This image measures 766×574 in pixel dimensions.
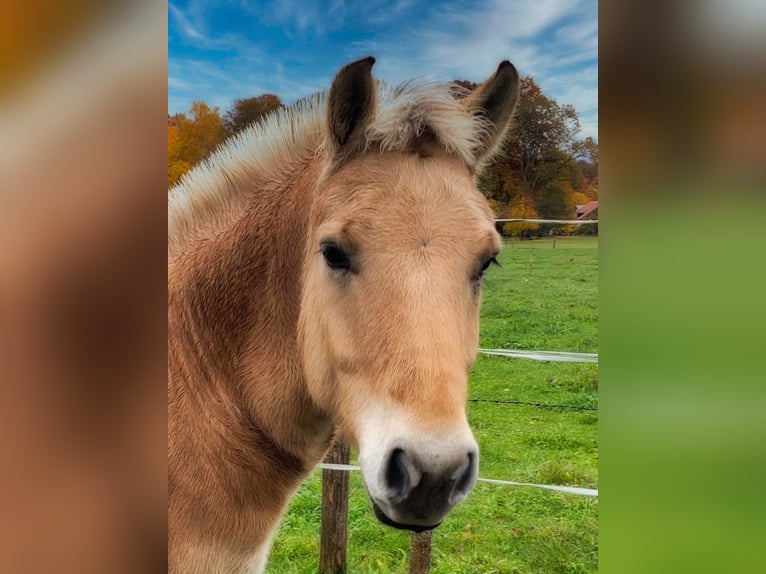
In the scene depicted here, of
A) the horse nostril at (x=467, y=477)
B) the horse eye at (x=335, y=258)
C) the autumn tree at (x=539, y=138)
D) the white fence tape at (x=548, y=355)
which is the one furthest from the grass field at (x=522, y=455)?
the horse nostril at (x=467, y=477)

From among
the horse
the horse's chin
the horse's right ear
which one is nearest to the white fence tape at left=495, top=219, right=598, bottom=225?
the horse

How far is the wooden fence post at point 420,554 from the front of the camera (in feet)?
5.34

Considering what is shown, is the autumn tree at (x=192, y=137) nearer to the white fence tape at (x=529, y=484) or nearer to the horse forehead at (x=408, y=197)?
the horse forehead at (x=408, y=197)

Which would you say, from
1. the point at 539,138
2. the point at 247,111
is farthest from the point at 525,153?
the point at 247,111

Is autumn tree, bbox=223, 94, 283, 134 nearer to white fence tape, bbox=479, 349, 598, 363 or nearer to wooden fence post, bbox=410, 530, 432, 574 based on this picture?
white fence tape, bbox=479, 349, 598, 363

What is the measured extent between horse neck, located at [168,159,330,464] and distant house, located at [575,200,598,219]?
71cm

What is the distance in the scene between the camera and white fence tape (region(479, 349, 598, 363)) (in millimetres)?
1441

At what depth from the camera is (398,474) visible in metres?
0.91

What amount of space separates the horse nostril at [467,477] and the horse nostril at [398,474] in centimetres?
9
